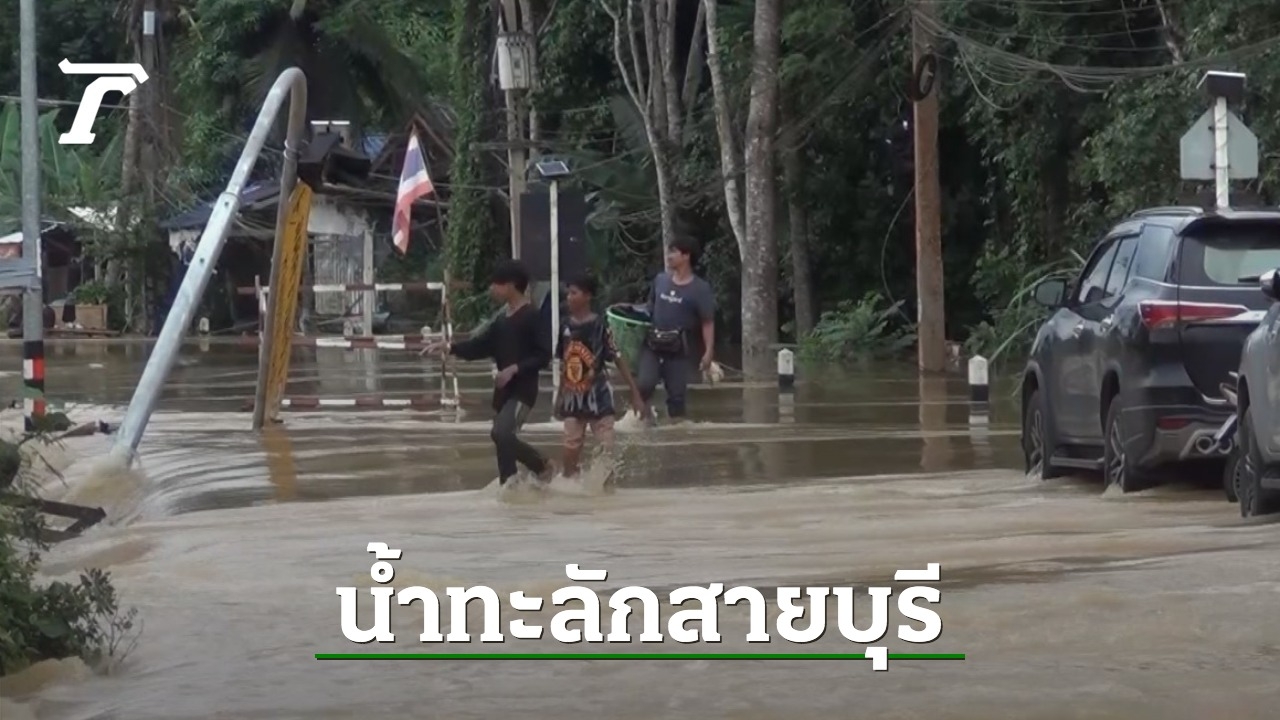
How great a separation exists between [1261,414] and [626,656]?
3.97m

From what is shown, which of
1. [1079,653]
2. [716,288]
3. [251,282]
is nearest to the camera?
[1079,653]

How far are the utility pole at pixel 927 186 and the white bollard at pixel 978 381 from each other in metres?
Answer: 5.29

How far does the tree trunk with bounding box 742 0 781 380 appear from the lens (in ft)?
96.2

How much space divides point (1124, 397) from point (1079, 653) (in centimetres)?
451

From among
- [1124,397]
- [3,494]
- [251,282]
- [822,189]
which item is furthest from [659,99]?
[3,494]

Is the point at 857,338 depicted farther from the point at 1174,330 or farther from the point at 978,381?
the point at 1174,330

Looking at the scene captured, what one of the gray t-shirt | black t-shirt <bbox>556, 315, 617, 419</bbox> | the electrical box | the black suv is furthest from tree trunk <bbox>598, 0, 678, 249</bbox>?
the black suv

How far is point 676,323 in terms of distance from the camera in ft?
59.8

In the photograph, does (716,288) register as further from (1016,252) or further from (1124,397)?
(1124,397)

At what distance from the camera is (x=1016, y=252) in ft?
102

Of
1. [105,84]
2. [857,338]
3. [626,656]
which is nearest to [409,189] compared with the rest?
[857,338]

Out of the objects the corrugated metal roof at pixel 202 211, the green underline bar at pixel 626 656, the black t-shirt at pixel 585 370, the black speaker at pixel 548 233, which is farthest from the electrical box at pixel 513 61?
the green underline bar at pixel 626 656

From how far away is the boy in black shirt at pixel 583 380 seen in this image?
13.7 metres

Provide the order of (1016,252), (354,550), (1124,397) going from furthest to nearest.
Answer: (1016,252)
(1124,397)
(354,550)
